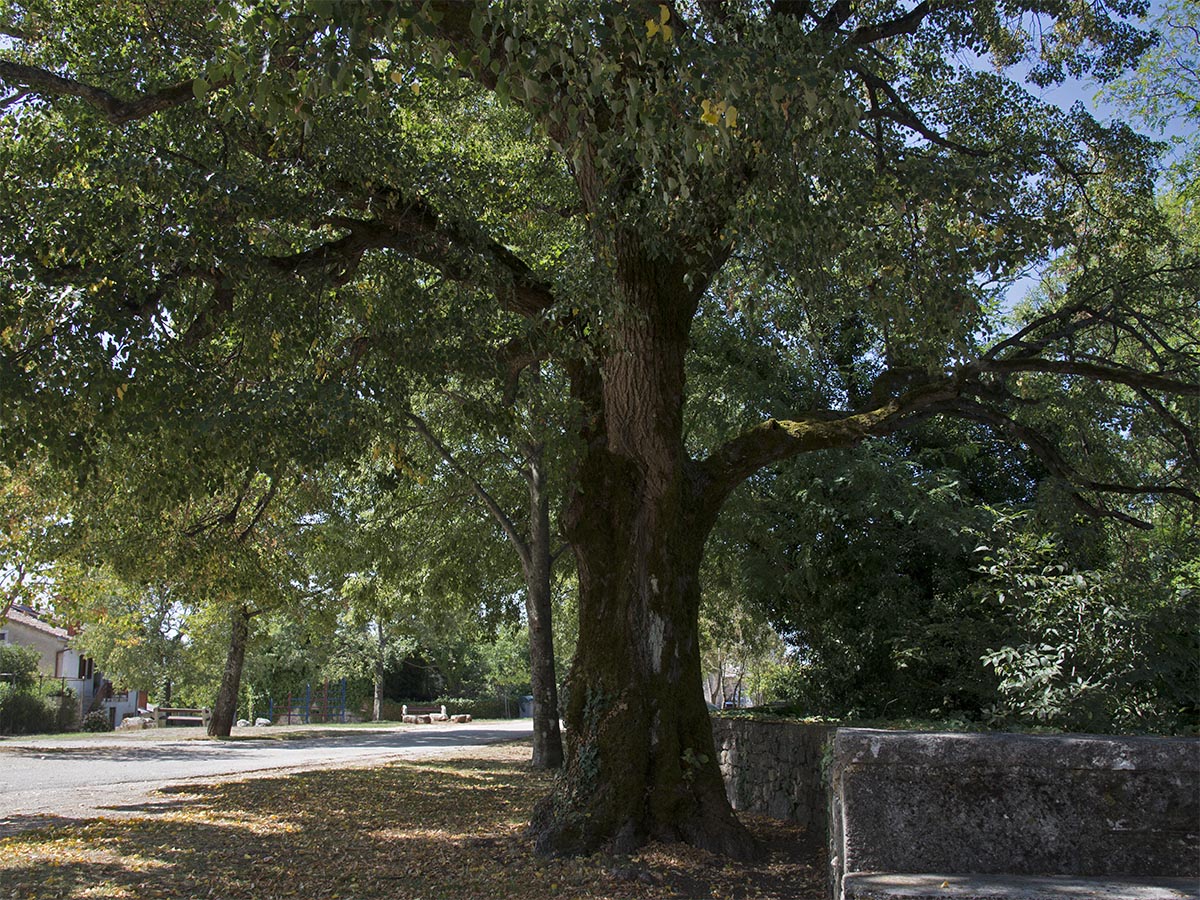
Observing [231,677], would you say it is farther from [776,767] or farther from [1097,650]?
[1097,650]

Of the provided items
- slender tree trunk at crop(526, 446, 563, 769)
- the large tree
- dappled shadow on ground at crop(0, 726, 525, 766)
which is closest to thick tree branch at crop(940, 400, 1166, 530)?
the large tree

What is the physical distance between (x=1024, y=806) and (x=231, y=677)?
27.3 metres

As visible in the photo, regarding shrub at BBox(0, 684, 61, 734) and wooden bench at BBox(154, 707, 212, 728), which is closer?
shrub at BBox(0, 684, 61, 734)

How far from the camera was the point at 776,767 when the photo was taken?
35.8 feet

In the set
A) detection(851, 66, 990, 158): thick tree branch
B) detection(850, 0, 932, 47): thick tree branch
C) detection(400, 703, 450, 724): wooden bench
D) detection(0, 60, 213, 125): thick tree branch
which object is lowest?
detection(400, 703, 450, 724): wooden bench

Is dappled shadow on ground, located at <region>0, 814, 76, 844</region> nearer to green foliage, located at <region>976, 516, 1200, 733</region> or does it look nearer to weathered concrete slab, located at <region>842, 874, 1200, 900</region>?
weathered concrete slab, located at <region>842, 874, 1200, 900</region>

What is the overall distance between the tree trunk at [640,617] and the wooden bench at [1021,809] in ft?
13.9

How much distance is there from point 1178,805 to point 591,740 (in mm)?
5220

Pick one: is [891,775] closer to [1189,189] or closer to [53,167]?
[53,167]

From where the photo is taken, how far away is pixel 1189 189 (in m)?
17.2

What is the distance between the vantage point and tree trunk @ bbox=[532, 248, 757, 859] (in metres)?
8.32

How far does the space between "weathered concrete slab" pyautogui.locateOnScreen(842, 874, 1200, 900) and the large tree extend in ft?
13.3

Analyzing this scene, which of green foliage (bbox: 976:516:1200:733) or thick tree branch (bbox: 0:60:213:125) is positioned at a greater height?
thick tree branch (bbox: 0:60:213:125)

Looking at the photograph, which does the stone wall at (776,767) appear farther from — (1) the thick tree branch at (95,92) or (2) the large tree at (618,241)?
(1) the thick tree branch at (95,92)
